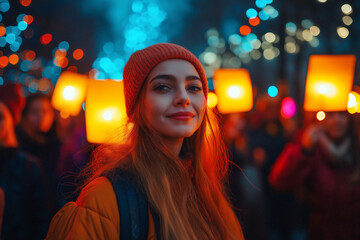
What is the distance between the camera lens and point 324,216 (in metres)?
3.58

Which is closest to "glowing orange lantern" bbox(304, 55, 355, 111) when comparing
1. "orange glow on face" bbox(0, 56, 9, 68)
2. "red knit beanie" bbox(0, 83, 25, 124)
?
"red knit beanie" bbox(0, 83, 25, 124)

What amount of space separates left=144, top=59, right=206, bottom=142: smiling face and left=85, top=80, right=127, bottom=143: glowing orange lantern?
4.45 feet

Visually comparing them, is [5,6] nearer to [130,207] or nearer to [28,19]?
[28,19]

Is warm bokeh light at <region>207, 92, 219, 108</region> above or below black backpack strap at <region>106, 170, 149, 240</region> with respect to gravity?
above

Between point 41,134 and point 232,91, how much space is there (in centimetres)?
285

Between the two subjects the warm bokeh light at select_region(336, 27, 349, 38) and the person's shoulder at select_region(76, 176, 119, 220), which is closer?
the person's shoulder at select_region(76, 176, 119, 220)

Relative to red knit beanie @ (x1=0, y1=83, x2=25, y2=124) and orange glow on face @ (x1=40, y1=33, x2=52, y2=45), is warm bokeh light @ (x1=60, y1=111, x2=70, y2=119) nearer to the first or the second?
red knit beanie @ (x1=0, y1=83, x2=25, y2=124)

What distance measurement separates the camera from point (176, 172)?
1868 mm

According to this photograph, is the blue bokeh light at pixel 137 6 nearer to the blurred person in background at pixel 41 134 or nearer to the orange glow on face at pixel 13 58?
the orange glow on face at pixel 13 58

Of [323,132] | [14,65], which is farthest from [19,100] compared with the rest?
[14,65]

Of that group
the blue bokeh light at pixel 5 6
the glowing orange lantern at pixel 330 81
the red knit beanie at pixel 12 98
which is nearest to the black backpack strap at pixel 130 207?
the red knit beanie at pixel 12 98

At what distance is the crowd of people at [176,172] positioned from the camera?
66.9 inches

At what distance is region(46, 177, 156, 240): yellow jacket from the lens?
1.46 meters

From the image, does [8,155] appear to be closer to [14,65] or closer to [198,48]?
[14,65]
